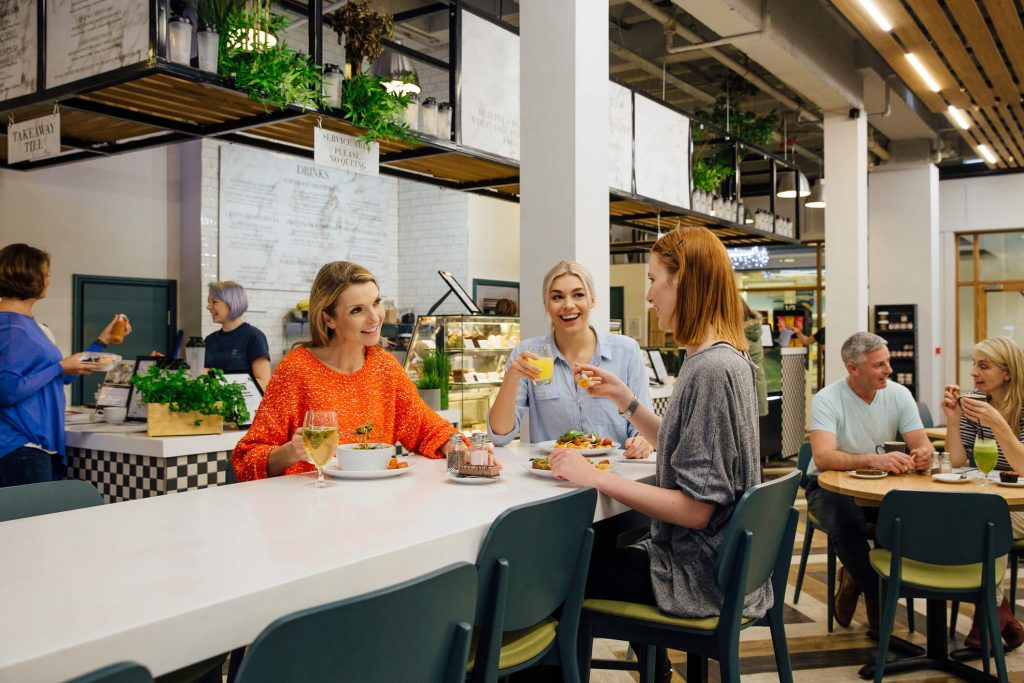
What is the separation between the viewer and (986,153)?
35.5ft

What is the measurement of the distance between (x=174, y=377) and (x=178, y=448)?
327 millimetres

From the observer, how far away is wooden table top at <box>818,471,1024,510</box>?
3291mm

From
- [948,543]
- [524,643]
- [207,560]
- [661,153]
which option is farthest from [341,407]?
[661,153]

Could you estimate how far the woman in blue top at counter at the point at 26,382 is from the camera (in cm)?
358

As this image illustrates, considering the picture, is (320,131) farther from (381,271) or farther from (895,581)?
(381,271)

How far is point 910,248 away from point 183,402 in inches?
426

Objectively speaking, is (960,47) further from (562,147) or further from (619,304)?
(619,304)

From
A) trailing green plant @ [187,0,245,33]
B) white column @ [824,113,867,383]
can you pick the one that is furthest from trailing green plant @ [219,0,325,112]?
white column @ [824,113,867,383]

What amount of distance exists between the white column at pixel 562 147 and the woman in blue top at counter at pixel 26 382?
2.10 metres

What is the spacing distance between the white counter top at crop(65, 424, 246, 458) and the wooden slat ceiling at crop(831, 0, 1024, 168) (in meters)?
5.09

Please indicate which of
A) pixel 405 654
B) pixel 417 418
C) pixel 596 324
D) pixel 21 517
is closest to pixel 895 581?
pixel 596 324

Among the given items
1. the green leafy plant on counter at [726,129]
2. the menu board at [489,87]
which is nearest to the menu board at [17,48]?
the menu board at [489,87]

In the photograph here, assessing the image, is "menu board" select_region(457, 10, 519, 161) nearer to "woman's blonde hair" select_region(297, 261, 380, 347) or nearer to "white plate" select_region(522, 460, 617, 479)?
"woman's blonde hair" select_region(297, 261, 380, 347)

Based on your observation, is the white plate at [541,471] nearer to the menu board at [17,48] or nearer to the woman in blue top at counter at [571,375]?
the woman in blue top at counter at [571,375]
